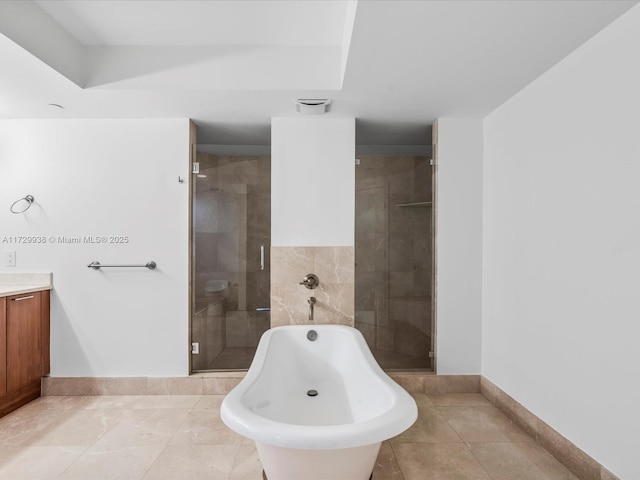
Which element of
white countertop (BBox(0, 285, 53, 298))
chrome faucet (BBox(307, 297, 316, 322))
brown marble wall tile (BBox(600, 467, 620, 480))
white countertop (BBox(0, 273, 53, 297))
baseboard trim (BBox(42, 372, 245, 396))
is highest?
white countertop (BBox(0, 273, 53, 297))

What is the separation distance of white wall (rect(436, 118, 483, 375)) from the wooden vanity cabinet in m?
2.95

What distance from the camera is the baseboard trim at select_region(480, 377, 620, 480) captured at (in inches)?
67.2

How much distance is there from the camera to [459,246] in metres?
2.84

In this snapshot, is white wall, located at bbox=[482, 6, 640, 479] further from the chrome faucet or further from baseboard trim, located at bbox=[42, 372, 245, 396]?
baseboard trim, located at bbox=[42, 372, 245, 396]

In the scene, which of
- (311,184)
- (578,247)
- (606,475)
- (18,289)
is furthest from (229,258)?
(606,475)

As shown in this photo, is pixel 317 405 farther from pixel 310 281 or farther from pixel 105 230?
pixel 105 230

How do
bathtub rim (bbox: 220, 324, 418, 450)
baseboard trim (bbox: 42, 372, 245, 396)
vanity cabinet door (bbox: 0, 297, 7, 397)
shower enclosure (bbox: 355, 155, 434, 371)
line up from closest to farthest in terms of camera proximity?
bathtub rim (bbox: 220, 324, 418, 450), vanity cabinet door (bbox: 0, 297, 7, 397), baseboard trim (bbox: 42, 372, 245, 396), shower enclosure (bbox: 355, 155, 434, 371)

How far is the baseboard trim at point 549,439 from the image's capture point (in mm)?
1708

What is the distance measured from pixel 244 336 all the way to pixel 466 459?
68.1 inches

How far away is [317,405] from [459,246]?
5.16ft

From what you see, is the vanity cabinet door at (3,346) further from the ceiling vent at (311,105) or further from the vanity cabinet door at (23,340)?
the ceiling vent at (311,105)

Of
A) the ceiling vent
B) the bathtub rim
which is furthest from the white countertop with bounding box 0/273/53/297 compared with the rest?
the ceiling vent

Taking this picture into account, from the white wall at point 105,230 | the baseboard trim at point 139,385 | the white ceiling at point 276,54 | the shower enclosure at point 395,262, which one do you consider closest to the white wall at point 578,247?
the white ceiling at point 276,54

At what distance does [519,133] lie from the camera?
92.0 inches
